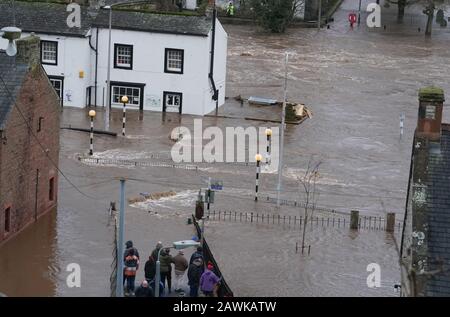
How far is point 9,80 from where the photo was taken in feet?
137

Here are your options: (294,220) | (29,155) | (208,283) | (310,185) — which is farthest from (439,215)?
(310,185)

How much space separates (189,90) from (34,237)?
27377mm

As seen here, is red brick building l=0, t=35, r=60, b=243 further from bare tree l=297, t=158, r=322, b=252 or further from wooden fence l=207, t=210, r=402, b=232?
bare tree l=297, t=158, r=322, b=252

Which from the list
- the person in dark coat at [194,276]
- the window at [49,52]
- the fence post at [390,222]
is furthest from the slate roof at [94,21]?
the person in dark coat at [194,276]

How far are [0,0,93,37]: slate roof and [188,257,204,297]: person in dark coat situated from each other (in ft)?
117

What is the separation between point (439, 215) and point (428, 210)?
0.30m

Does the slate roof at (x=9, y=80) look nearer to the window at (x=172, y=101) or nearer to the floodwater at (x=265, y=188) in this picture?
the floodwater at (x=265, y=188)

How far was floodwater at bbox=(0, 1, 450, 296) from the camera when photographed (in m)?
39.0

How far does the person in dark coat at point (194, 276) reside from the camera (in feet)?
112

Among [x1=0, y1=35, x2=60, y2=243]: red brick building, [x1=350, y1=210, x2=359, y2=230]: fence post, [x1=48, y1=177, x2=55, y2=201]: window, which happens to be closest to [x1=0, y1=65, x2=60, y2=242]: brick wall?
[x1=0, y1=35, x2=60, y2=243]: red brick building

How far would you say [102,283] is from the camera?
121ft

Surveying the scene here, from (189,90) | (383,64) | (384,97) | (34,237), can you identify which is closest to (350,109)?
(384,97)

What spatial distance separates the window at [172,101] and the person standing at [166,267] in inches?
1316

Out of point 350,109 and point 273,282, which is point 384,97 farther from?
point 273,282
